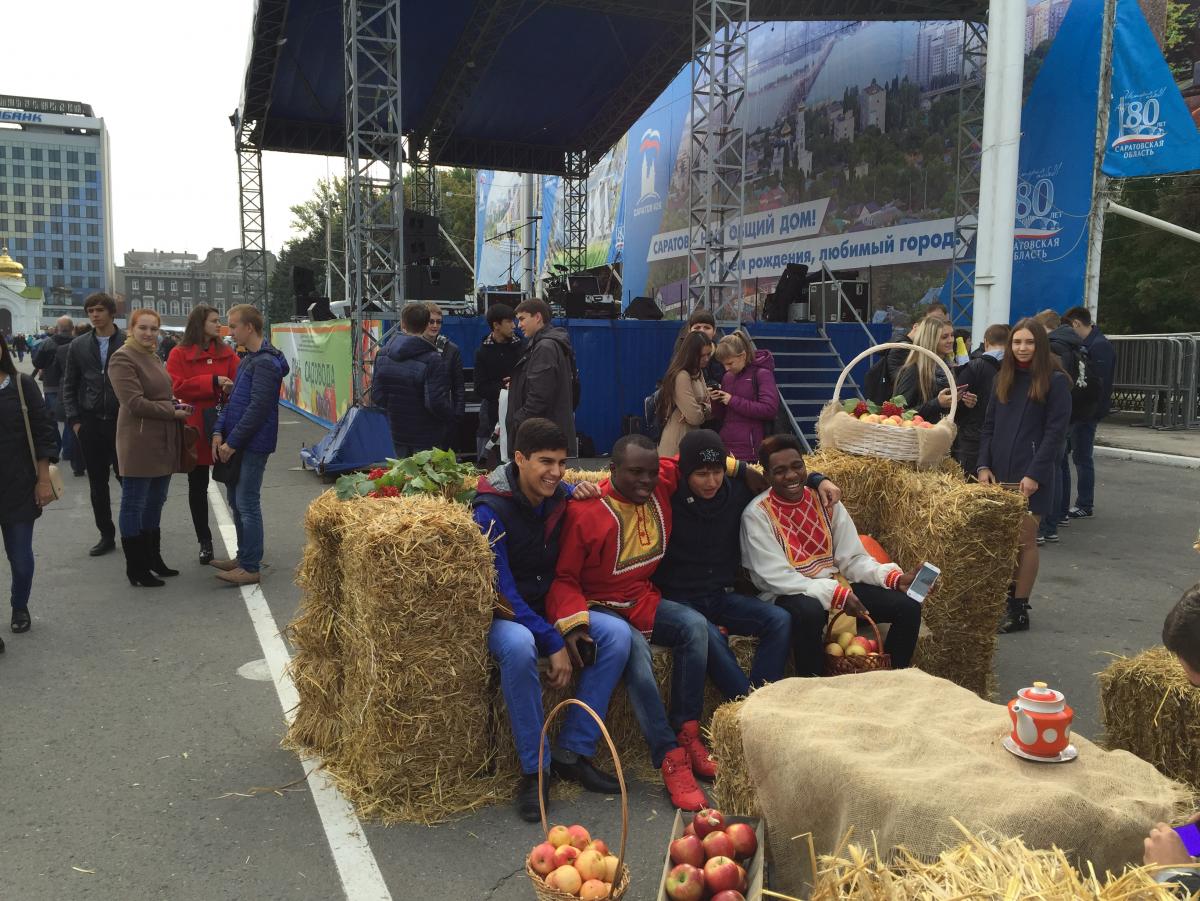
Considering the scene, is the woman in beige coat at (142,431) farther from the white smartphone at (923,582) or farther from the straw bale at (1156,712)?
the straw bale at (1156,712)

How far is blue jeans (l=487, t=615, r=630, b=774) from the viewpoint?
11.5ft

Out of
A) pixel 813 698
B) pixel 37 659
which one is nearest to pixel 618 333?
pixel 37 659

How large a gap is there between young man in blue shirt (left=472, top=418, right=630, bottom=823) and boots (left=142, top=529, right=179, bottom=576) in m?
3.96

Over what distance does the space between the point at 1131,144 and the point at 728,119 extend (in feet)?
19.7

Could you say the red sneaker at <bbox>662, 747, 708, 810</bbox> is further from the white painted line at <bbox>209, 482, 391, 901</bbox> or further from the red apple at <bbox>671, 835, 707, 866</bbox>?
the white painted line at <bbox>209, 482, 391, 901</bbox>

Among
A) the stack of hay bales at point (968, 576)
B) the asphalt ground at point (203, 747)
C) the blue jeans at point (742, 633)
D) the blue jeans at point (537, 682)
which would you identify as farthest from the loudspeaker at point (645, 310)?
the blue jeans at point (537, 682)

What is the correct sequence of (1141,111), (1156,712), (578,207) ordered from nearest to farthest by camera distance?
(1156,712), (1141,111), (578,207)

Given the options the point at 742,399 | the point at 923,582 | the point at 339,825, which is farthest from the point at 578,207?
the point at 339,825

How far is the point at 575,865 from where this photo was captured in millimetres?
2617

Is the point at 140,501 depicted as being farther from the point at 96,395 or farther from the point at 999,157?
the point at 999,157

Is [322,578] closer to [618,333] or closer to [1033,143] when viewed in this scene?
[618,333]

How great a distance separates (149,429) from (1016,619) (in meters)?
5.94

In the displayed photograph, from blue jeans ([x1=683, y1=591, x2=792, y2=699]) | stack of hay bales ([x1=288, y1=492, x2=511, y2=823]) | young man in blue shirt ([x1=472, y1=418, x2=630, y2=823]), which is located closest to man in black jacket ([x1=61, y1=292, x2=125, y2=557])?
stack of hay bales ([x1=288, y1=492, x2=511, y2=823])

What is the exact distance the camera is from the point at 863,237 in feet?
59.0
